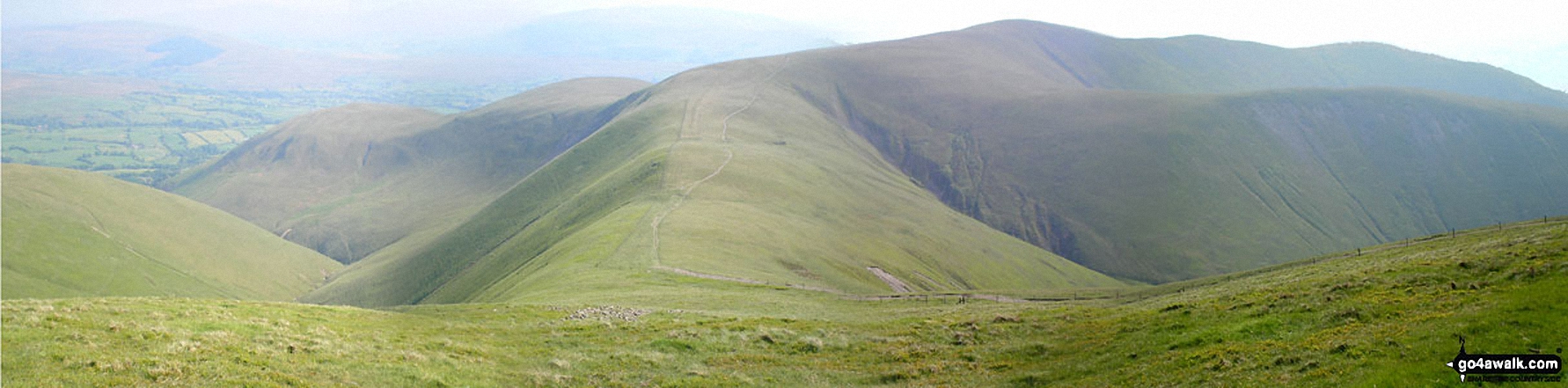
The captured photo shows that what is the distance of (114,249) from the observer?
15550 centimetres

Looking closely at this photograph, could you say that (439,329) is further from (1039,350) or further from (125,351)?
(1039,350)

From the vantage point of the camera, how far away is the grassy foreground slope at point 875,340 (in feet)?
68.8

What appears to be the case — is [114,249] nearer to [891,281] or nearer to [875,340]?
[891,281]

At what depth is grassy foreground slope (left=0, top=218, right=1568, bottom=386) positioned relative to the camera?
21.0m

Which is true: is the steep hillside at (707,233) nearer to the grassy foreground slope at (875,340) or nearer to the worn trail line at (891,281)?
the worn trail line at (891,281)

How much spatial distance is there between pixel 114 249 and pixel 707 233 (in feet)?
486

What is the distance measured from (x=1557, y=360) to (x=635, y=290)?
51347 mm

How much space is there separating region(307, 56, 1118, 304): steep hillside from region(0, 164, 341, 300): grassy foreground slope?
21777mm

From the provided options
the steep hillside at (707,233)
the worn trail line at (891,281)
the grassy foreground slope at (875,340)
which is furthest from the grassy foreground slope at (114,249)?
the worn trail line at (891,281)

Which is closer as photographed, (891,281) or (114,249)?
(891,281)

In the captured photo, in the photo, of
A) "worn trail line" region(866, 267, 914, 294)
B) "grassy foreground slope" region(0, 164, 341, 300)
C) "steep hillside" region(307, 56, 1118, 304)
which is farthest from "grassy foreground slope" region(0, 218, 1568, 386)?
"grassy foreground slope" region(0, 164, 341, 300)

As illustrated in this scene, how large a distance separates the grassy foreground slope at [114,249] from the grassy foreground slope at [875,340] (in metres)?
128

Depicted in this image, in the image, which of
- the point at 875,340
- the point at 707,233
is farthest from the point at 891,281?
the point at 875,340

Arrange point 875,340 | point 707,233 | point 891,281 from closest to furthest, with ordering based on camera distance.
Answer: point 875,340
point 707,233
point 891,281
